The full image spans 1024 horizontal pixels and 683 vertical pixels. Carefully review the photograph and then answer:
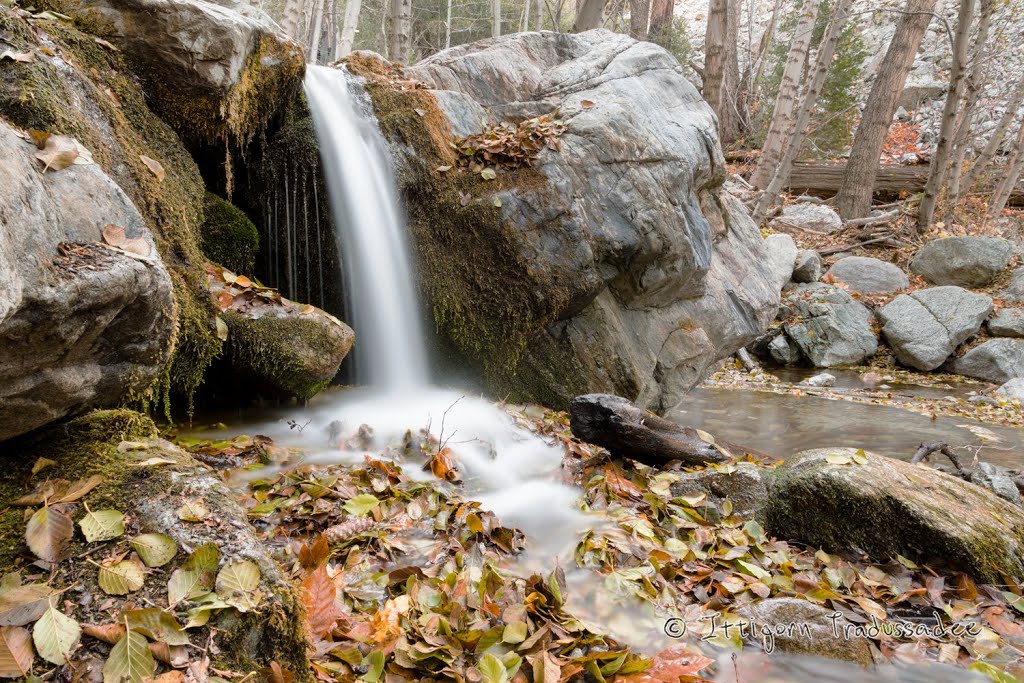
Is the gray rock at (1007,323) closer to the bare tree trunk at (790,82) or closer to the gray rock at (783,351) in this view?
the gray rock at (783,351)

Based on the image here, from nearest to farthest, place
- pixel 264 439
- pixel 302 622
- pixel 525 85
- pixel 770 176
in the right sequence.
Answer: pixel 302 622 → pixel 264 439 → pixel 525 85 → pixel 770 176

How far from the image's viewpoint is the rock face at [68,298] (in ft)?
5.89

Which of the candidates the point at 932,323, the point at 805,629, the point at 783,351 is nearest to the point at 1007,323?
the point at 932,323

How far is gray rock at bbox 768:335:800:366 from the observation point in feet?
37.0

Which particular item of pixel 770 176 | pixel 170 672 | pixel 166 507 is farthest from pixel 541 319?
pixel 770 176

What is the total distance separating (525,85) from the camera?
22.8 feet

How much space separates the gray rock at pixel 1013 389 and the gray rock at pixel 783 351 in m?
2.99

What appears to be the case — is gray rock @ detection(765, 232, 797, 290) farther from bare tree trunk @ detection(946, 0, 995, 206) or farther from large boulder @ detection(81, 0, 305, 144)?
large boulder @ detection(81, 0, 305, 144)

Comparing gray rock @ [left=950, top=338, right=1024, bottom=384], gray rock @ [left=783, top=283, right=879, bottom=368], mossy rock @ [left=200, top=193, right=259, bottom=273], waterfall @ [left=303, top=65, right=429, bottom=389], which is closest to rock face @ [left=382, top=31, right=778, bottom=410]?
waterfall @ [left=303, top=65, right=429, bottom=389]

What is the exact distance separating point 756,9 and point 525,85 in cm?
3133

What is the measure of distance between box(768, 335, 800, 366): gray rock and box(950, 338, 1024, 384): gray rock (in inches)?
100

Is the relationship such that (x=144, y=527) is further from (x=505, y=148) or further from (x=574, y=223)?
(x=505, y=148)

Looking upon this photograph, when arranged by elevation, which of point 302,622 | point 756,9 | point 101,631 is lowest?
point 302,622

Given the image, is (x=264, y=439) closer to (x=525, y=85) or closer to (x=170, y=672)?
(x=170, y=672)
